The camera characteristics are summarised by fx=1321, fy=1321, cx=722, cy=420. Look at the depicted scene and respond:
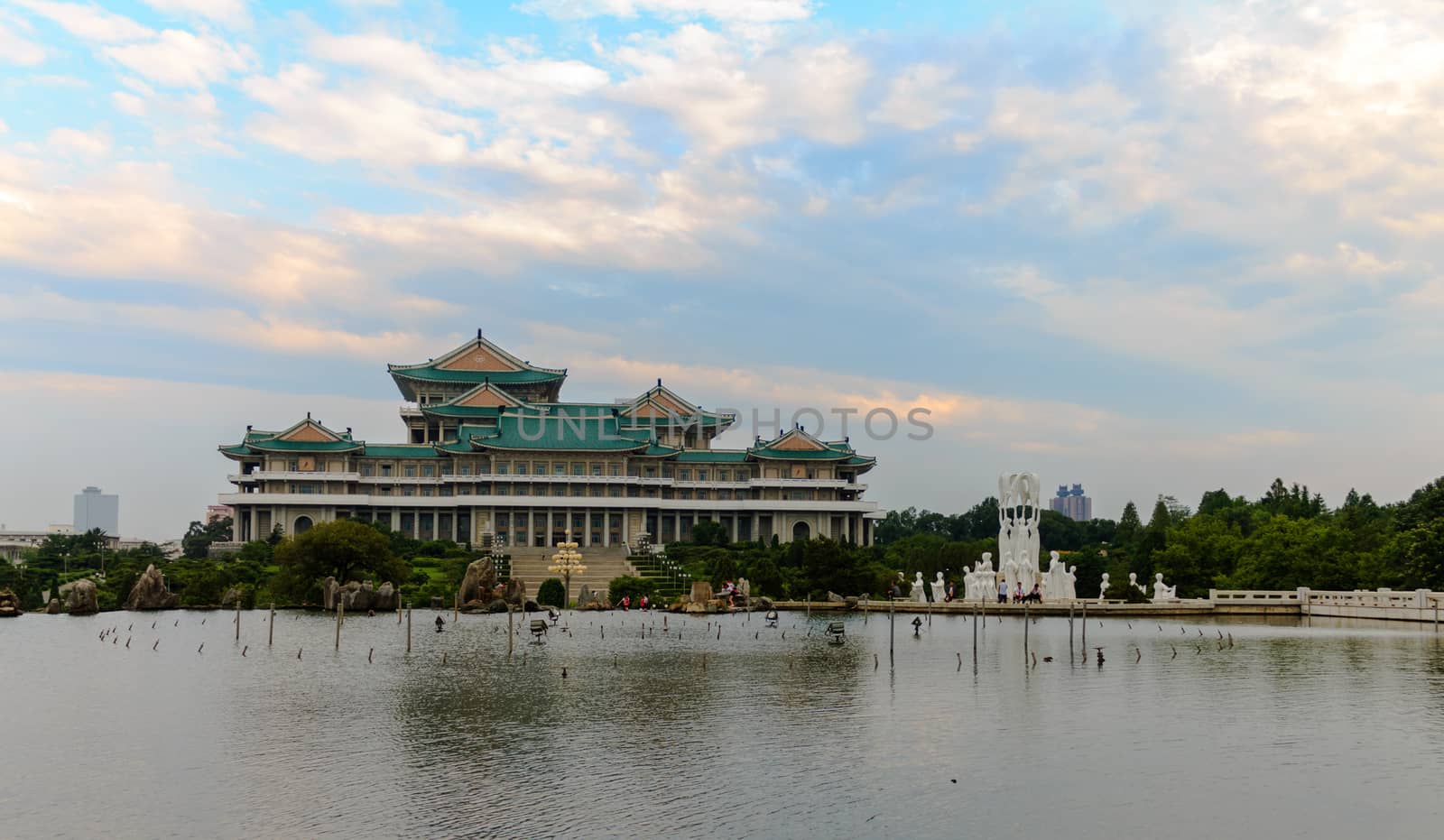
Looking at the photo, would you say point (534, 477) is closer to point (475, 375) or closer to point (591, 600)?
point (475, 375)

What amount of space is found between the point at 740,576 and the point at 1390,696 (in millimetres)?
45235

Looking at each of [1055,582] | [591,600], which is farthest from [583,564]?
[1055,582]

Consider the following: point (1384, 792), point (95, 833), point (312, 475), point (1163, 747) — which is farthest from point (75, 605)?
point (1384, 792)

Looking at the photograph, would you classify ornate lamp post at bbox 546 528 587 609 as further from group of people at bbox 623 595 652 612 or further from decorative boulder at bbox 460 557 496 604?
decorative boulder at bbox 460 557 496 604

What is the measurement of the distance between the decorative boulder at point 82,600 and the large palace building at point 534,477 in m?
38.2

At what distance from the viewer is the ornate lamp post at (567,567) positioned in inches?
2948

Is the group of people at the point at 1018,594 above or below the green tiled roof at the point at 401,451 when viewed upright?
below

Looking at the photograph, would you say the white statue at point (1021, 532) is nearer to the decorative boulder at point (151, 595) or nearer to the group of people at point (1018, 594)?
the group of people at point (1018, 594)

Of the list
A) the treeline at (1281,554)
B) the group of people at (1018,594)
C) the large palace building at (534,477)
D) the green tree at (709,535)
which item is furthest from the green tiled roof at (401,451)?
the group of people at (1018,594)

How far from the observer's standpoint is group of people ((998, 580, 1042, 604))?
6675cm

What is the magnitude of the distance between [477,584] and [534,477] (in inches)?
1551

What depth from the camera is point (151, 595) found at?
68.9 m

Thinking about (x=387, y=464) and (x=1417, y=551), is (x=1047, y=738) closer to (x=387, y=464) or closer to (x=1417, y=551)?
(x=1417, y=551)

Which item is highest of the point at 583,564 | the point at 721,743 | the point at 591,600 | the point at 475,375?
the point at 475,375
